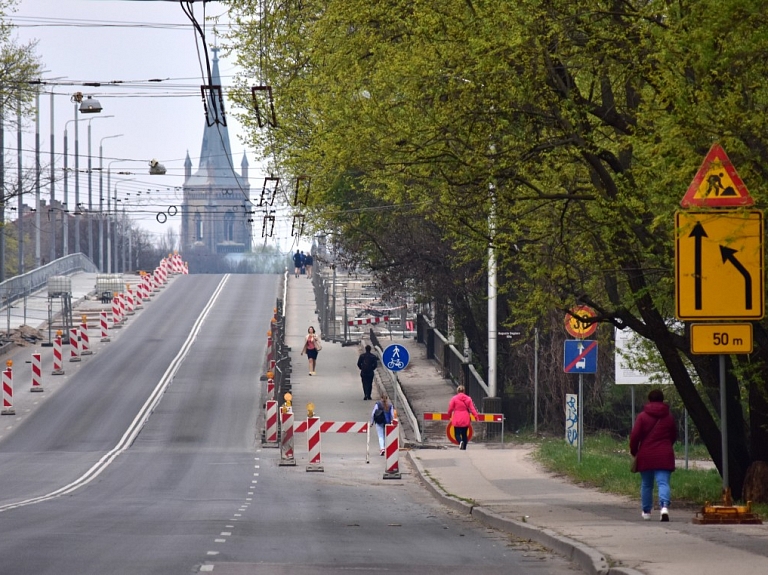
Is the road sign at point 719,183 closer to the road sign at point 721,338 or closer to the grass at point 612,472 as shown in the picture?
the road sign at point 721,338

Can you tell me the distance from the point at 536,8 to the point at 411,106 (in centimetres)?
308

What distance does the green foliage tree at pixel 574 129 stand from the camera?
1438 cm

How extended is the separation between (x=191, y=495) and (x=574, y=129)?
9.54m

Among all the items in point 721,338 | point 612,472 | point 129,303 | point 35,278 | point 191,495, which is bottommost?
point 191,495

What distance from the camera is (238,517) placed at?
18.4 meters

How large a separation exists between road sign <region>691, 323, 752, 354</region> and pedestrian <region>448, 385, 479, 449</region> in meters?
16.2

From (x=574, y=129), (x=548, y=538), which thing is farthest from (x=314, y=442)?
(x=548, y=538)

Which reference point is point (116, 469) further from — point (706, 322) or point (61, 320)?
point (61, 320)

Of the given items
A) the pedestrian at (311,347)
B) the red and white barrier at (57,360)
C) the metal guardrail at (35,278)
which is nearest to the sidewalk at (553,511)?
the pedestrian at (311,347)

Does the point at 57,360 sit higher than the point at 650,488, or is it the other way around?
the point at 650,488

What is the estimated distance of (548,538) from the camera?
14148mm

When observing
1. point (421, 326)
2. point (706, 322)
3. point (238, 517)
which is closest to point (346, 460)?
point (238, 517)

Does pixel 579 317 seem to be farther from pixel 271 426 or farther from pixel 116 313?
pixel 116 313

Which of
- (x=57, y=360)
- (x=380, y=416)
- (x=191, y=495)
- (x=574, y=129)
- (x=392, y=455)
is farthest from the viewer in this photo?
(x=57, y=360)
